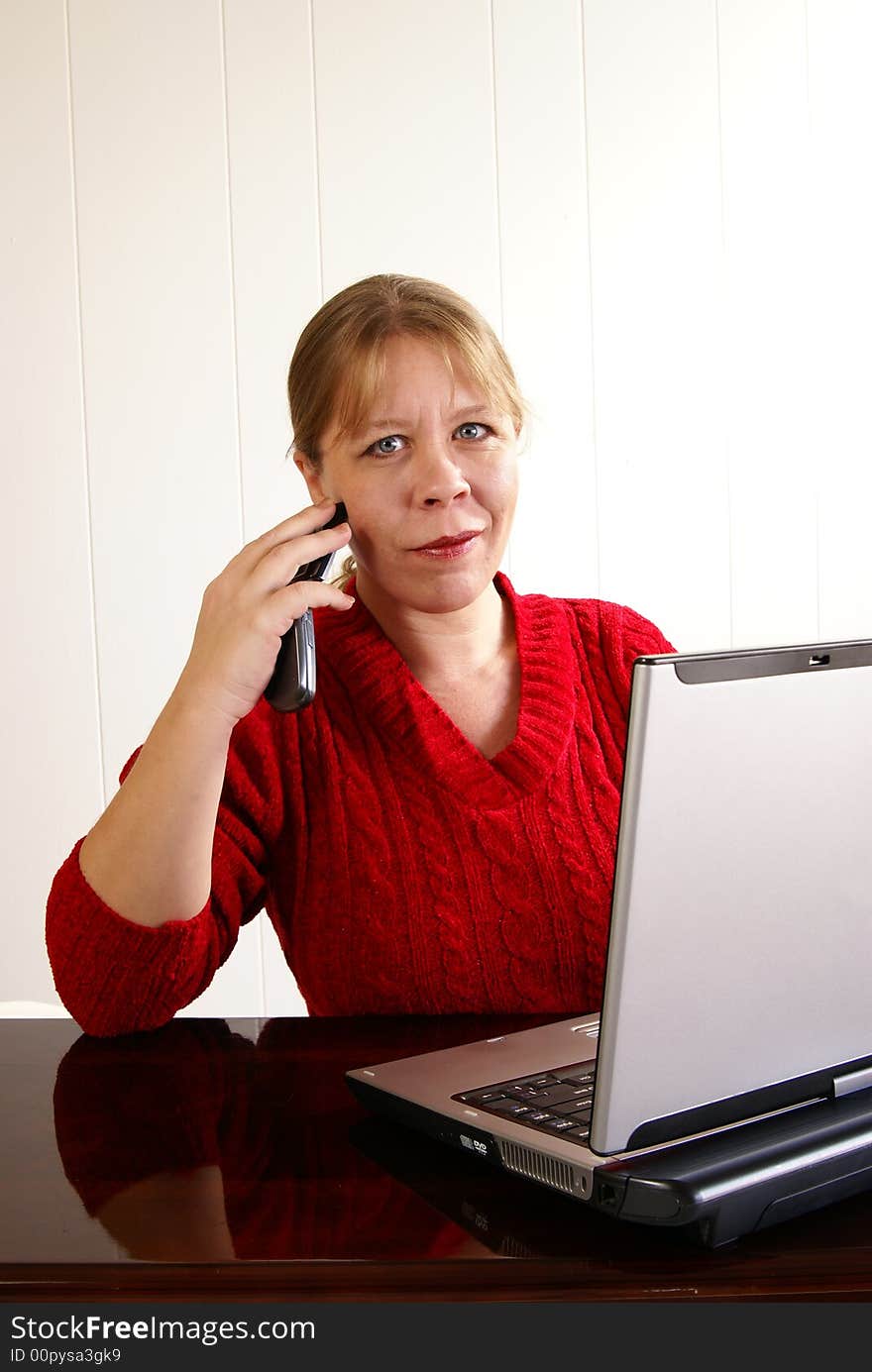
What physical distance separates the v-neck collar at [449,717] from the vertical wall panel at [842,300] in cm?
139

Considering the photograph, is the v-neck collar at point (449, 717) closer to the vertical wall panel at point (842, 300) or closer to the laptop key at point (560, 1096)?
the laptop key at point (560, 1096)

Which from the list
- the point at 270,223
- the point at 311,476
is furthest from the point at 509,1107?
the point at 270,223

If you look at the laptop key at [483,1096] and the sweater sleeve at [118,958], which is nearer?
the laptop key at [483,1096]

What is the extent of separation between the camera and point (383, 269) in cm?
246

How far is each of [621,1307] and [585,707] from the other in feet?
2.71

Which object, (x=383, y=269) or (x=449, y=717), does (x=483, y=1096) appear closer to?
(x=449, y=717)

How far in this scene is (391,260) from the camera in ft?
8.08

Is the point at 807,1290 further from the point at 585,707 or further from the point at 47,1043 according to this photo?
the point at 585,707

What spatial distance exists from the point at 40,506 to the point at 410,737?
4.54ft

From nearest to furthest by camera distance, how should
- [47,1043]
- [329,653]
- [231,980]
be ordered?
[47,1043] → [329,653] → [231,980]

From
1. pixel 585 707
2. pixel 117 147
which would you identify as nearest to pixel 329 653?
pixel 585 707

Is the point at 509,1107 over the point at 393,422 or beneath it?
beneath

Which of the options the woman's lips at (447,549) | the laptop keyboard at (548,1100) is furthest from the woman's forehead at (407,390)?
the laptop keyboard at (548,1100)

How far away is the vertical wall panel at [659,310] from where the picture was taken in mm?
2477
